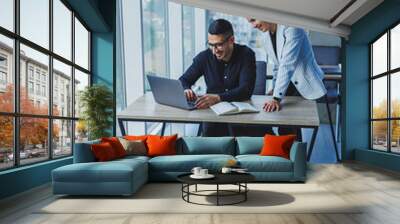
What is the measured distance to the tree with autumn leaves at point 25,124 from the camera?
496 cm

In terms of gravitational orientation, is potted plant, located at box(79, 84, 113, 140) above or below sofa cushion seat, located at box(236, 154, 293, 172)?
above

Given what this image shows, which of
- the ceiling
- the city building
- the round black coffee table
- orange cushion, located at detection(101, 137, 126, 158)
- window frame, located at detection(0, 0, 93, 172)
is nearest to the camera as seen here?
the round black coffee table

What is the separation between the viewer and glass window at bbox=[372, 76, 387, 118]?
8.73 metres

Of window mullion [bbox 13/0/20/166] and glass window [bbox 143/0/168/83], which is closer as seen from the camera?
window mullion [bbox 13/0/20/166]

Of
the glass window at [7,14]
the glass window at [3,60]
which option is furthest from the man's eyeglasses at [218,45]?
the glass window at [3,60]

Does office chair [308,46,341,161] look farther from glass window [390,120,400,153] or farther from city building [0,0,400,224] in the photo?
glass window [390,120,400,153]

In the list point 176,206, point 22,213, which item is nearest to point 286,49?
point 176,206

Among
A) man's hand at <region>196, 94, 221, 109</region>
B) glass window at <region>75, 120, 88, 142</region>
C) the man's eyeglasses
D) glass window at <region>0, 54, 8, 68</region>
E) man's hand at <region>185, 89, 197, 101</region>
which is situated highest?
the man's eyeglasses

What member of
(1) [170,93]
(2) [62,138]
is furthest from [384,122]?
(2) [62,138]

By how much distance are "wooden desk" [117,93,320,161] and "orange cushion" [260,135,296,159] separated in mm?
2230

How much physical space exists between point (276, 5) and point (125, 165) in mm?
4781

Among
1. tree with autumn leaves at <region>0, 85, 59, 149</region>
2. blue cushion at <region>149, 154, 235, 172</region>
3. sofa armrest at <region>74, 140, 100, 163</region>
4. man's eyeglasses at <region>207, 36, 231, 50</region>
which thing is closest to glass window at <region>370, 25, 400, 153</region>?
man's eyeglasses at <region>207, 36, 231, 50</region>

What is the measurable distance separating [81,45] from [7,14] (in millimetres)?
3269

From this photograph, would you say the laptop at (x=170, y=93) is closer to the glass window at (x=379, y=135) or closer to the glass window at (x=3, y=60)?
the glass window at (x=3, y=60)
